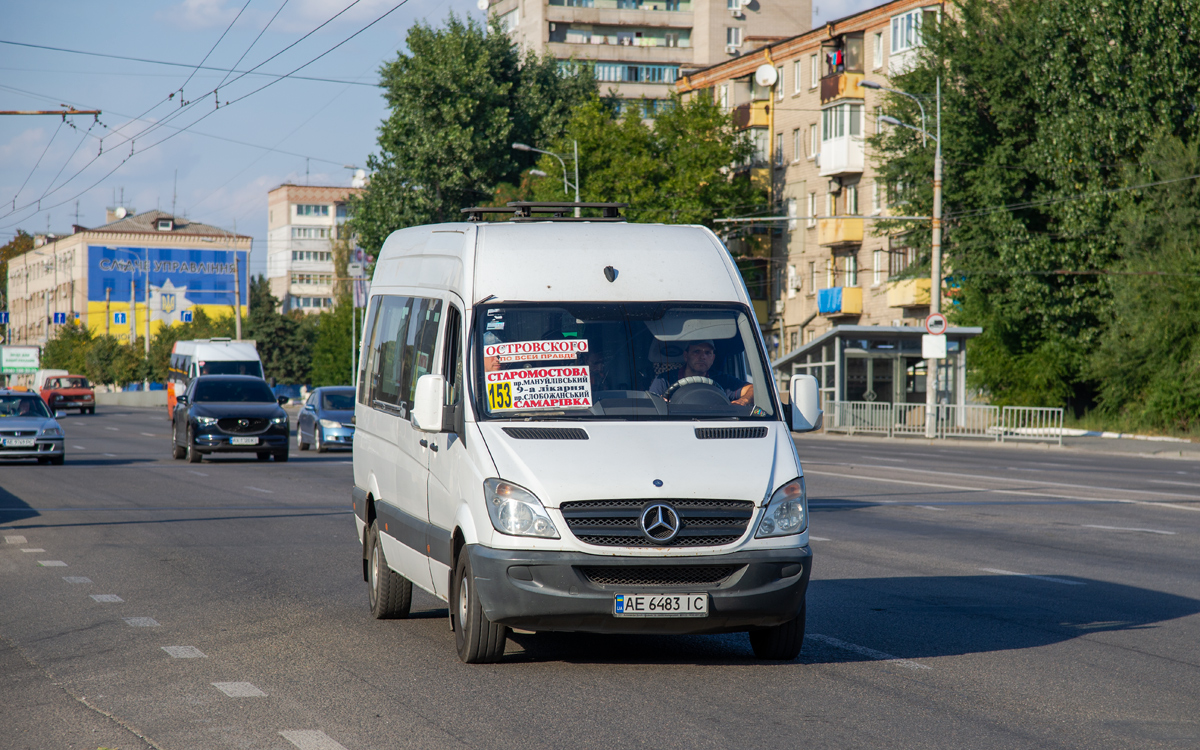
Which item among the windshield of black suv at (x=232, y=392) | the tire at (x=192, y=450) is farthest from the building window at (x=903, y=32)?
the tire at (x=192, y=450)

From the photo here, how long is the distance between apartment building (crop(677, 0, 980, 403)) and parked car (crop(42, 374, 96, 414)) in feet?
107

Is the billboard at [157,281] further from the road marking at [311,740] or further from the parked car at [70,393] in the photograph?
the road marking at [311,740]

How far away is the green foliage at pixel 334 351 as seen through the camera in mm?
102750

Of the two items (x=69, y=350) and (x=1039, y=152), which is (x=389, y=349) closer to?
(x=1039, y=152)

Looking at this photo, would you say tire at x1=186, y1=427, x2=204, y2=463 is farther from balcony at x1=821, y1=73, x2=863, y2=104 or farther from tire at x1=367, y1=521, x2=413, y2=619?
balcony at x1=821, y1=73, x2=863, y2=104

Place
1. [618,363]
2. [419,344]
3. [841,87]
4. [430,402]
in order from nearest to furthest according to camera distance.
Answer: [430,402] → [618,363] → [419,344] → [841,87]

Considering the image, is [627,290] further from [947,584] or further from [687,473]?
[947,584]

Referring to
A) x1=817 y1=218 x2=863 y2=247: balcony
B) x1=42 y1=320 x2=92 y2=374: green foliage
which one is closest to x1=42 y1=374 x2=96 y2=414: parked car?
x1=817 y1=218 x2=863 y2=247: balcony

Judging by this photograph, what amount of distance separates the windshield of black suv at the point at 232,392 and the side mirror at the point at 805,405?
893 inches

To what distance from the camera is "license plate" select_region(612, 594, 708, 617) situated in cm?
741

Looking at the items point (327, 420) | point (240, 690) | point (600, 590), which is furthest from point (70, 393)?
point (600, 590)

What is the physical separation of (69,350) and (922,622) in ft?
399

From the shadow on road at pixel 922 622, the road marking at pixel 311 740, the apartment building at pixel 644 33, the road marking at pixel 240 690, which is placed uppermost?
the apartment building at pixel 644 33

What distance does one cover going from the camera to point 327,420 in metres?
33.0
